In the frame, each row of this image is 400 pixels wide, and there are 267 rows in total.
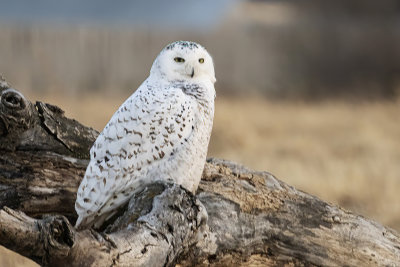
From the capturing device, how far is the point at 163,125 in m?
2.32

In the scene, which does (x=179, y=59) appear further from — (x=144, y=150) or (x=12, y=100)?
(x=12, y=100)

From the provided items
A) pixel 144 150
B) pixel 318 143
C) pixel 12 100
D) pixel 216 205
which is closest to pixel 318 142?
pixel 318 143

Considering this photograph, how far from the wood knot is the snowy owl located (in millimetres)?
318

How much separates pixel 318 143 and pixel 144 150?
5.27m

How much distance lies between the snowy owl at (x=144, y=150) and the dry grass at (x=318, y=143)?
8.99 ft

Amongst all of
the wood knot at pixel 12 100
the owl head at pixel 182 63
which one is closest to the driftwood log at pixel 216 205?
the wood knot at pixel 12 100

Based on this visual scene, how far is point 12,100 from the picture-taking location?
7.59 feet

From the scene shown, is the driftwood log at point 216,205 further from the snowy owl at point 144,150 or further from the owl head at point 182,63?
the owl head at point 182,63

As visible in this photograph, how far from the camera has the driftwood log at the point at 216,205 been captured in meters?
2.29

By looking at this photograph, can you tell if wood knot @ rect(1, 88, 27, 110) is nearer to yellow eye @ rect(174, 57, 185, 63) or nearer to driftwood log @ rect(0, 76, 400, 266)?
driftwood log @ rect(0, 76, 400, 266)

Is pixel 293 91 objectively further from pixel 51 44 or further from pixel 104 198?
pixel 104 198

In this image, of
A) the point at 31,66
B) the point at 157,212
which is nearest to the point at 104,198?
the point at 157,212

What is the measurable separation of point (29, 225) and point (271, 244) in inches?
43.3

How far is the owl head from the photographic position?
8.03 ft
